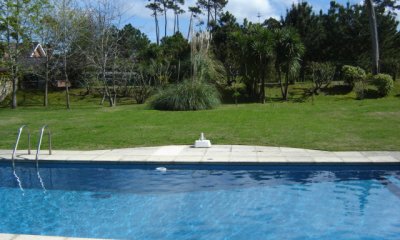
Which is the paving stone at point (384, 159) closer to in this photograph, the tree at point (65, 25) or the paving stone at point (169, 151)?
the paving stone at point (169, 151)

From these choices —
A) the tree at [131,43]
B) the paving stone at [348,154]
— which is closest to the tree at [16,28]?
the tree at [131,43]

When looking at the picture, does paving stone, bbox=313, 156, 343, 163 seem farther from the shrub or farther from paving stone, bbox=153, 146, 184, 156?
the shrub

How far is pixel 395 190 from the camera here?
20.4 feet

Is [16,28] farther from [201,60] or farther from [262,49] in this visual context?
[262,49]

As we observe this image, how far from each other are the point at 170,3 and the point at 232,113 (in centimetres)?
3743

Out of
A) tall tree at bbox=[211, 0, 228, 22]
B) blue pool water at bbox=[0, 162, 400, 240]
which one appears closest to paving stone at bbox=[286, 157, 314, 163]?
blue pool water at bbox=[0, 162, 400, 240]

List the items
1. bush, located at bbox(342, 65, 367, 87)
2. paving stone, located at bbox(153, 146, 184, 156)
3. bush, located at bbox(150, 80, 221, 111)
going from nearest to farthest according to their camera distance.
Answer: paving stone, located at bbox(153, 146, 184, 156) → bush, located at bbox(150, 80, 221, 111) → bush, located at bbox(342, 65, 367, 87)

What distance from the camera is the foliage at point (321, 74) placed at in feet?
71.6

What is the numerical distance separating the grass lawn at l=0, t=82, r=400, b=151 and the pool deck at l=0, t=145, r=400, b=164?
0.61m

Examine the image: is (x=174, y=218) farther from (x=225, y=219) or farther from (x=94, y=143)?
(x=94, y=143)

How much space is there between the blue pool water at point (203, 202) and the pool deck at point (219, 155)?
127 millimetres

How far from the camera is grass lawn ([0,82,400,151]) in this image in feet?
29.9

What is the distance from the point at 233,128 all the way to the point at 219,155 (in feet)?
11.1

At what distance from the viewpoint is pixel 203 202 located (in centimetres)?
590
